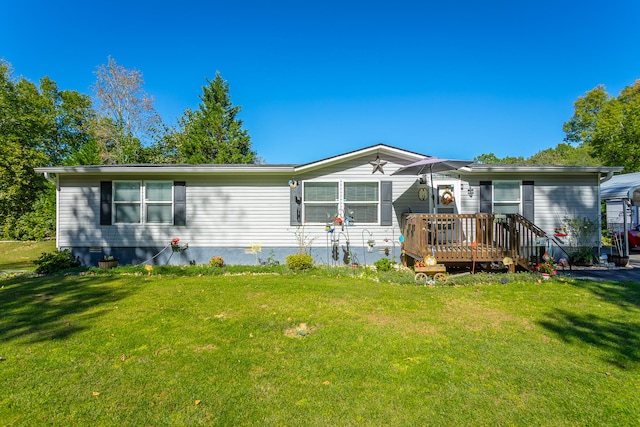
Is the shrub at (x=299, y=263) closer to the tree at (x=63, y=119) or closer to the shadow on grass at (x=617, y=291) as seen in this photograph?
the shadow on grass at (x=617, y=291)

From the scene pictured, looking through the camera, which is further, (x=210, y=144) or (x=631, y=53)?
(x=210, y=144)

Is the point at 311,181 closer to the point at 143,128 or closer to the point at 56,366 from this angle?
the point at 56,366

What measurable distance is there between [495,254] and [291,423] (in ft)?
20.8

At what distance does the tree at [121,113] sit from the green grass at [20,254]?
8490mm

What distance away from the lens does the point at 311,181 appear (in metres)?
8.71

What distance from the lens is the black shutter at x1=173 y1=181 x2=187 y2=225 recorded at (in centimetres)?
877

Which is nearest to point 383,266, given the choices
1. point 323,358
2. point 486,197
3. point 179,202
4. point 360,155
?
point 360,155

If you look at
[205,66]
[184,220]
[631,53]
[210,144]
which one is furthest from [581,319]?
[205,66]

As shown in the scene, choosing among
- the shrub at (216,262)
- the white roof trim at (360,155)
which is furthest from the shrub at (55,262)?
the white roof trim at (360,155)

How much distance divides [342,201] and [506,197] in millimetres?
4948

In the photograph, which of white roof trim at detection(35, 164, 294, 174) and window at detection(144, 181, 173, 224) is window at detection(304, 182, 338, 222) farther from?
window at detection(144, 181, 173, 224)

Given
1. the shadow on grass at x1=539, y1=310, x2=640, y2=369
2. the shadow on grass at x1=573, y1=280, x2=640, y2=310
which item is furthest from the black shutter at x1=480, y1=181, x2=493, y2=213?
the shadow on grass at x1=539, y1=310, x2=640, y2=369

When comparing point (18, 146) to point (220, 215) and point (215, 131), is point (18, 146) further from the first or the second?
point (220, 215)

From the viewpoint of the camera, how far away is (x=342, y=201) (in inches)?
343
